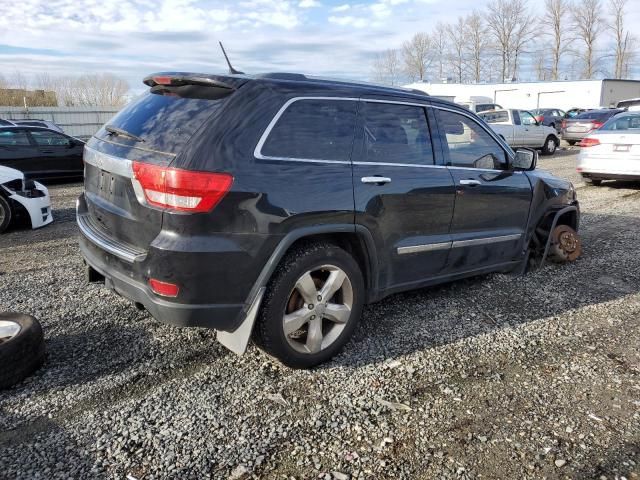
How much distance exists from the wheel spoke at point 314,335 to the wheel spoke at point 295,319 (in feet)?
0.24

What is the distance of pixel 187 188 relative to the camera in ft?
9.06

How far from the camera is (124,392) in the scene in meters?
3.08

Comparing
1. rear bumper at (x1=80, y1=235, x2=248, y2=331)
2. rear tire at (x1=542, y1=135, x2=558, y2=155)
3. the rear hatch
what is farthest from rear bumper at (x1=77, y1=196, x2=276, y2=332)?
rear tire at (x1=542, y1=135, x2=558, y2=155)

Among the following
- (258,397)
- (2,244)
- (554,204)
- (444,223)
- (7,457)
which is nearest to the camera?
(7,457)

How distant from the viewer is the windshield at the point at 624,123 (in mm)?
10273

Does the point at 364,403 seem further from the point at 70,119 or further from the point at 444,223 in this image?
the point at 70,119

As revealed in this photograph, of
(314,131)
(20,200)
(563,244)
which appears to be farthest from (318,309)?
(20,200)

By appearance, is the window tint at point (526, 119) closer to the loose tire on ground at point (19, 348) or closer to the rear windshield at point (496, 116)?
the rear windshield at point (496, 116)

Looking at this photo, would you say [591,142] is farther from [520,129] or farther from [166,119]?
[166,119]

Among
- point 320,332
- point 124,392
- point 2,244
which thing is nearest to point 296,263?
point 320,332

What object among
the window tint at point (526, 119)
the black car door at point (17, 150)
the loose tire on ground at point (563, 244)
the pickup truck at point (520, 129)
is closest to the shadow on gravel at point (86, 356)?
the loose tire on ground at point (563, 244)

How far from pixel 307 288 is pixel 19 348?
5.87ft

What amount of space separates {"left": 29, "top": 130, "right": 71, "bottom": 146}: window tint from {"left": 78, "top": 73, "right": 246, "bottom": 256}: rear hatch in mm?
A: 9476

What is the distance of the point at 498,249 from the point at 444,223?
Answer: 93cm
